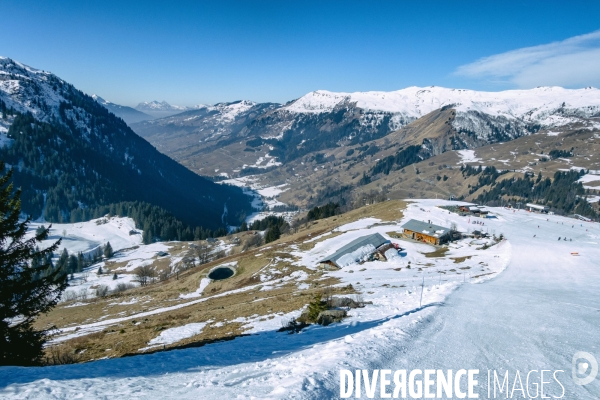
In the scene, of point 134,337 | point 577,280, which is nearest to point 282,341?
point 134,337

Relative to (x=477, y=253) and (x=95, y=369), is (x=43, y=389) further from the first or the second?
(x=477, y=253)

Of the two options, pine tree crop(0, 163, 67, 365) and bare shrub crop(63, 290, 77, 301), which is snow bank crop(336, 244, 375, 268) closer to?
pine tree crop(0, 163, 67, 365)

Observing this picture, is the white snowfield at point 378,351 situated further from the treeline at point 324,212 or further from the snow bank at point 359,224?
the treeline at point 324,212

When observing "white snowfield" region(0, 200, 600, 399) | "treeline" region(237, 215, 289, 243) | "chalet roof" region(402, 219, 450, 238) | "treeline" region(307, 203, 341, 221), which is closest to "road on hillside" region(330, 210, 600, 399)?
"white snowfield" region(0, 200, 600, 399)

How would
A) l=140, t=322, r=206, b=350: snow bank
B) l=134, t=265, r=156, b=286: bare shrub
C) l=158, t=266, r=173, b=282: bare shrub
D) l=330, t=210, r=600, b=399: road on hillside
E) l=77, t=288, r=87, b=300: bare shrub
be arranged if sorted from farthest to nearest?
l=158, t=266, r=173, b=282: bare shrub → l=134, t=265, r=156, b=286: bare shrub → l=77, t=288, r=87, b=300: bare shrub → l=140, t=322, r=206, b=350: snow bank → l=330, t=210, r=600, b=399: road on hillside

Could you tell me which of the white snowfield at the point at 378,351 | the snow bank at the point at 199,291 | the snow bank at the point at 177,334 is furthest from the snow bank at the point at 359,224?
the snow bank at the point at 177,334

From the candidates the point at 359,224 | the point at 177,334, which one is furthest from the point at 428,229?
the point at 177,334

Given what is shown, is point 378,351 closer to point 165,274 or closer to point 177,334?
point 177,334
